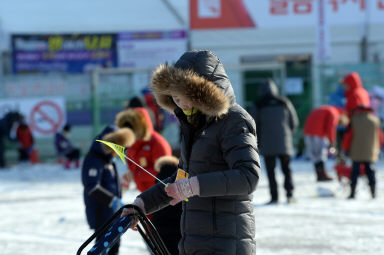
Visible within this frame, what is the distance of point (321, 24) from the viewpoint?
68.1ft

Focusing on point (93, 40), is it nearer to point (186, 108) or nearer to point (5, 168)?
point (5, 168)

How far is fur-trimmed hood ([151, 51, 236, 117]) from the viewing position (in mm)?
3008

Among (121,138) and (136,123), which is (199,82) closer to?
(121,138)

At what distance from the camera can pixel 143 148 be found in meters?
5.48

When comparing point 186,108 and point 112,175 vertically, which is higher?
point 186,108

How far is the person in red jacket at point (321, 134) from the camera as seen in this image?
1162 centimetres

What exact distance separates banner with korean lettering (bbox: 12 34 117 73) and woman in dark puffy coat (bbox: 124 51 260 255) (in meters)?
17.0

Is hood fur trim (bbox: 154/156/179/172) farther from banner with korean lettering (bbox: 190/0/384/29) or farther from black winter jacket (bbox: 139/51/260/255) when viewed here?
banner with korean lettering (bbox: 190/0/384/29)

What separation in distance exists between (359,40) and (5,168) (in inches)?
432

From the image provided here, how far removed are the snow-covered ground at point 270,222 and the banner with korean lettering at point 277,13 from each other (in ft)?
30.0

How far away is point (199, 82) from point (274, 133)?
660cm

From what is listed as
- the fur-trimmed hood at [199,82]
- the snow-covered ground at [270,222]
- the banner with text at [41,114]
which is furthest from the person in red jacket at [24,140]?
the fur-trimmed hood at [199,82]

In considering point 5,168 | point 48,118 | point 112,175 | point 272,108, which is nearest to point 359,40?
point 48,118

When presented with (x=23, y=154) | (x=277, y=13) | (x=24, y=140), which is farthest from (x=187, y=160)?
(x=277, y=13)
